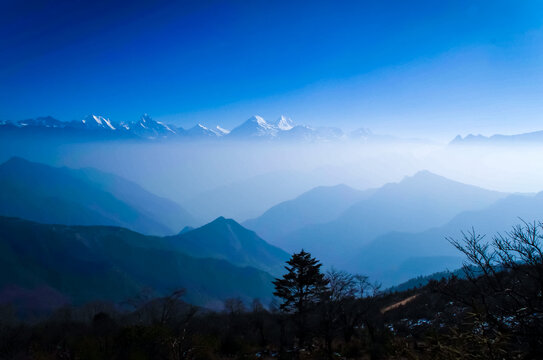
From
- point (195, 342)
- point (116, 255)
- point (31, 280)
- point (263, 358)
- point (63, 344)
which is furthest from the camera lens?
point (116, 255)

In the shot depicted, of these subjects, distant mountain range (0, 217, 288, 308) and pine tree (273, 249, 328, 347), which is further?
distant mountain range (0, 217, 288, 308)

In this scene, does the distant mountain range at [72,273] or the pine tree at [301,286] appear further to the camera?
the distant mountain range at [72,273]

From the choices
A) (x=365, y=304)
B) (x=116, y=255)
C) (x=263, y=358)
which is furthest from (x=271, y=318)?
(x=116, y=255)

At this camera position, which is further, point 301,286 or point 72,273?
point 72,273

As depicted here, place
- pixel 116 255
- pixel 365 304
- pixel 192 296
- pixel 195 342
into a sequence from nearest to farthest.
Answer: pixel 195 342, pixel 365 304, pixel 192 296, pixel 116 255

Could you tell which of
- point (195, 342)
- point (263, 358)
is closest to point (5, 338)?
point (195, 342)

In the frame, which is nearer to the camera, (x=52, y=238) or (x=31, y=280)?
(x=31, y=280)

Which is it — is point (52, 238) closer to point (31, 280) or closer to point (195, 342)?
point (31, 280)

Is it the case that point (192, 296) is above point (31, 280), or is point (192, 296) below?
below

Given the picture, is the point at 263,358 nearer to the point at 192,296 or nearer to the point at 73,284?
the point at 192,296

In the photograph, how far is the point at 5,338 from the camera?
2005 cm

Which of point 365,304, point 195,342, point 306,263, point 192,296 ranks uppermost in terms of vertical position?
point 306,263

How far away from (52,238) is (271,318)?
211 meters

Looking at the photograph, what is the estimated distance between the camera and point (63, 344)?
21.3m
